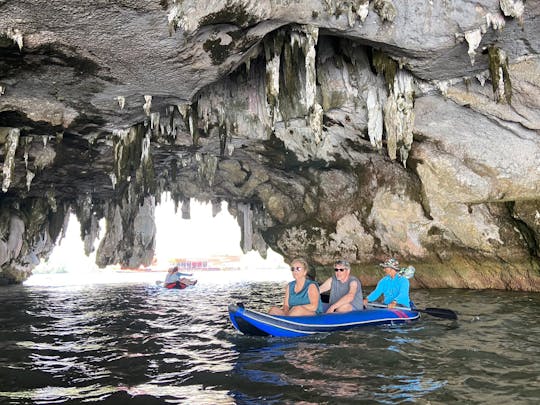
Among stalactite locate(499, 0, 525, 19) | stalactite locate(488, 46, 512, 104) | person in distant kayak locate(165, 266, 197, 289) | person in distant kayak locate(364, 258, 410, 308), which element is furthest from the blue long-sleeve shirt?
person in distant kayak locate(165, 266, 197, 289)

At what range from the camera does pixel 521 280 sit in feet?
47.3

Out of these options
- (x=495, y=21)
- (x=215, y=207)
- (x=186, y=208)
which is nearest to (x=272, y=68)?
(x=495, y=21)

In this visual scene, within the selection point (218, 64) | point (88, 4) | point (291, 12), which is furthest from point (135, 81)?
point (291, 12)

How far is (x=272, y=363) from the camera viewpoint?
20.2 ft

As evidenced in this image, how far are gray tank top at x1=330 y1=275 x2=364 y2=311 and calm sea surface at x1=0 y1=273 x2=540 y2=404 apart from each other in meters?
0.60

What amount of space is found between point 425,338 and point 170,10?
7476 mm

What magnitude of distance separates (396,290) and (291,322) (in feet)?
10.9

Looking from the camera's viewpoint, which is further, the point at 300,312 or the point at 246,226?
the point at 246,226

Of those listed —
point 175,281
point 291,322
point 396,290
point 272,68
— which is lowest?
point 175,281

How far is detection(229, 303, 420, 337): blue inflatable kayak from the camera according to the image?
25.4 feet

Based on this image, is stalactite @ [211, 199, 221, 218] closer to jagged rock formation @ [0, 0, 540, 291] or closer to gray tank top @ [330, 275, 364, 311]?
jagged rock formation @ [0, 0, 540, 291]

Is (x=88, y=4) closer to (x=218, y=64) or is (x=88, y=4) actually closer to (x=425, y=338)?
(x=218, y=64)

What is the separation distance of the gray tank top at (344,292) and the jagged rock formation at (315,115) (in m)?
4.48

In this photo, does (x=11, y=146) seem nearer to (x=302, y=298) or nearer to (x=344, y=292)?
(x=302, y=298)
